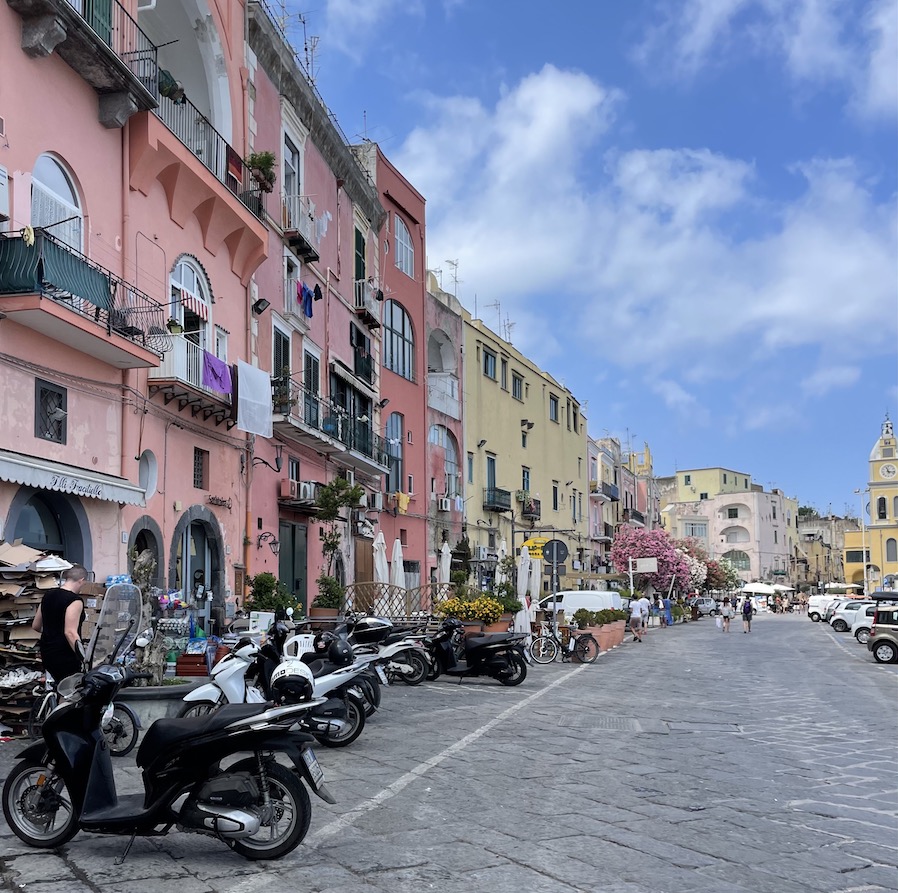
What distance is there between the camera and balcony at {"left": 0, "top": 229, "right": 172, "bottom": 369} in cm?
1240

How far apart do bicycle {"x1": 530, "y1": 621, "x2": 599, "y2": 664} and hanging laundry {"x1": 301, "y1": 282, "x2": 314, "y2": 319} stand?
942 cm

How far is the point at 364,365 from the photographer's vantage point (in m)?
30.4

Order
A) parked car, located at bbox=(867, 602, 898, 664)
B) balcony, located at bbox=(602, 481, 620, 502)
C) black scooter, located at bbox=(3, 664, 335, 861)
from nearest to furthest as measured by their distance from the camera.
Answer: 1. black scooter, located at bbox=(3, 664, 335, 861)
2. parked car, located at bbox=(867, 602, 898, 664)
3. balcony, located at bbox=(602, 481, 620, 502)

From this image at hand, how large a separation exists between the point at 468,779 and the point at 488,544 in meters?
34.1

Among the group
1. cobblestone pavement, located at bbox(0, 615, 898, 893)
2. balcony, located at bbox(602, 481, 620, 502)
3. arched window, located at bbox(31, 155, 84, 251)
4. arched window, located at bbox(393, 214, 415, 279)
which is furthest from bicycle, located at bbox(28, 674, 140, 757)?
balcony, located at bbox(602, 481, 620, 502)

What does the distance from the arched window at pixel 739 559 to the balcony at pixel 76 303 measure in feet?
326

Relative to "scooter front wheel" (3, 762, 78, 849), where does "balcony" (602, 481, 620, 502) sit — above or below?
above

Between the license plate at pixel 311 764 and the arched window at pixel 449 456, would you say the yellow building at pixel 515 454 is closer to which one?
the arched window at pixel 449 456

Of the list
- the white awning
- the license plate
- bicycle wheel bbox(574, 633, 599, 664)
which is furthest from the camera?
bicycle wheel bbox(574, 633, 599, 664)

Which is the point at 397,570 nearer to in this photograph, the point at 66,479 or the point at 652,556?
the point at 66,479

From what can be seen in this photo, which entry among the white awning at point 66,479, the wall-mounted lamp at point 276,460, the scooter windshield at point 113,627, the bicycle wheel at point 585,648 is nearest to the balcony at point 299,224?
the wall-mounted lamp at point 276,460

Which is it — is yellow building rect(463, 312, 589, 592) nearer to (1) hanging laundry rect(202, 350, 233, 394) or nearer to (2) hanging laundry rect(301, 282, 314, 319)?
(2) hanging laundry rect(301, 282, 314, 319)

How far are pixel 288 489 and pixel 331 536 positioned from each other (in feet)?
5.91

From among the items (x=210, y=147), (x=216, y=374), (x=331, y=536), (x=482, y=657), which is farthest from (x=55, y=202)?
(x=331, y=536)
